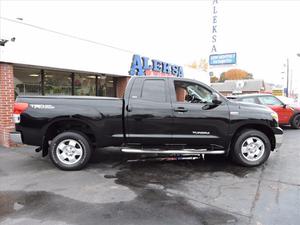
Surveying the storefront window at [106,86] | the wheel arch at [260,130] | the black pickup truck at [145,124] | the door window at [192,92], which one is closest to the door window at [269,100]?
the wheel arch at [260,130]

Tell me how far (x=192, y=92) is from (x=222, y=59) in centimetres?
1675

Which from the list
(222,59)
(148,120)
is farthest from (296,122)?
(222,59)

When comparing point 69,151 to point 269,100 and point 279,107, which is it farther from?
point 279,107

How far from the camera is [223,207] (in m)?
3.88

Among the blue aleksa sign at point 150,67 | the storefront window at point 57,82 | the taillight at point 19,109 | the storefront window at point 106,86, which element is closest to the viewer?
the taillight at point 19,109

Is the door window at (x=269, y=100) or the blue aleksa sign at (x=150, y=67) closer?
the door window at (x=269, y=100)

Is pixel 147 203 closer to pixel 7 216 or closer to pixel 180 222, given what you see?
pixel 180 222

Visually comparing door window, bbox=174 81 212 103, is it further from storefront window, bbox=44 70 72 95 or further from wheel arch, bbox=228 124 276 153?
storefront window, bbox=44 70 72 95

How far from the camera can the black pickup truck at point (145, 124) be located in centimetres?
556

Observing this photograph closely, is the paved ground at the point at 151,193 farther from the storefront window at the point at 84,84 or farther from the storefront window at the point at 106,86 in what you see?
the storefront window at the point at 106,86

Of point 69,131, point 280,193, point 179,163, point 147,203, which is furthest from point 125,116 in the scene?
point 280,193

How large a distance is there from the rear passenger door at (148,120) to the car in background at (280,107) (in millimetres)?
6553

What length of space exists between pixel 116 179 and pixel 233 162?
2.80 metres

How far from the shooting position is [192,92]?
245 inches
